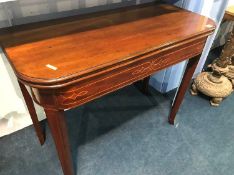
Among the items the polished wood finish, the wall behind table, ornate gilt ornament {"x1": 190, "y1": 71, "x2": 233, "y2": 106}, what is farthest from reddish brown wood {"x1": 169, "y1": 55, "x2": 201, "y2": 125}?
the polished wood finish

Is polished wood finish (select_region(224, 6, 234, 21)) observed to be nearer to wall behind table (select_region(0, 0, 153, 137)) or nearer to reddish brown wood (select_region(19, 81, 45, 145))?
wall behind table (select_region(0, 0, 153, 137))

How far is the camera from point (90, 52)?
777 mm

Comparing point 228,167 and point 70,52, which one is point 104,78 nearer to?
point 70,52

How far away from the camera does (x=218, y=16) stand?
1606 millimetres

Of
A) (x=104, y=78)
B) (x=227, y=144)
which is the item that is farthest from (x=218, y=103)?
(x=104, y=78)

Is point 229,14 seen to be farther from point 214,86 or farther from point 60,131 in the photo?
point 60,131

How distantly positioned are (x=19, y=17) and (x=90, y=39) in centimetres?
42

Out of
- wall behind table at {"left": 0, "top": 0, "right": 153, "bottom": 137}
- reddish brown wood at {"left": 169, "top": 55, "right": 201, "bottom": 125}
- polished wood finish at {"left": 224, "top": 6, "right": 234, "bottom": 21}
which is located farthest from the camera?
polished wood finish at {"left": 224, "top": 6, "right": 234, "bottom": 21}

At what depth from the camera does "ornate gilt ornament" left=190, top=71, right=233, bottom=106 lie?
164 cm

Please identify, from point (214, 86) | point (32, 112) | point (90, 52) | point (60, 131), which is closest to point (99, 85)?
point (90, 52)

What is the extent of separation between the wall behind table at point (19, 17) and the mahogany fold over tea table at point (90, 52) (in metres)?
0.13

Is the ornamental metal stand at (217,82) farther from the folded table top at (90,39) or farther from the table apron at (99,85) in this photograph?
the table apron at (99,85)

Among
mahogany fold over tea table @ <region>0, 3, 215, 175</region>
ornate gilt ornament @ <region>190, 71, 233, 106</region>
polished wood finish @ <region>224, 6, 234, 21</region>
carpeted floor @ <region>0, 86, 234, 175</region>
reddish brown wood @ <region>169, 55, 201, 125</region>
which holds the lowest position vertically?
carpeted floor @ <region>0, 86, 234, 175</region>

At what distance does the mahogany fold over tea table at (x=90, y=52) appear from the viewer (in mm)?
692
